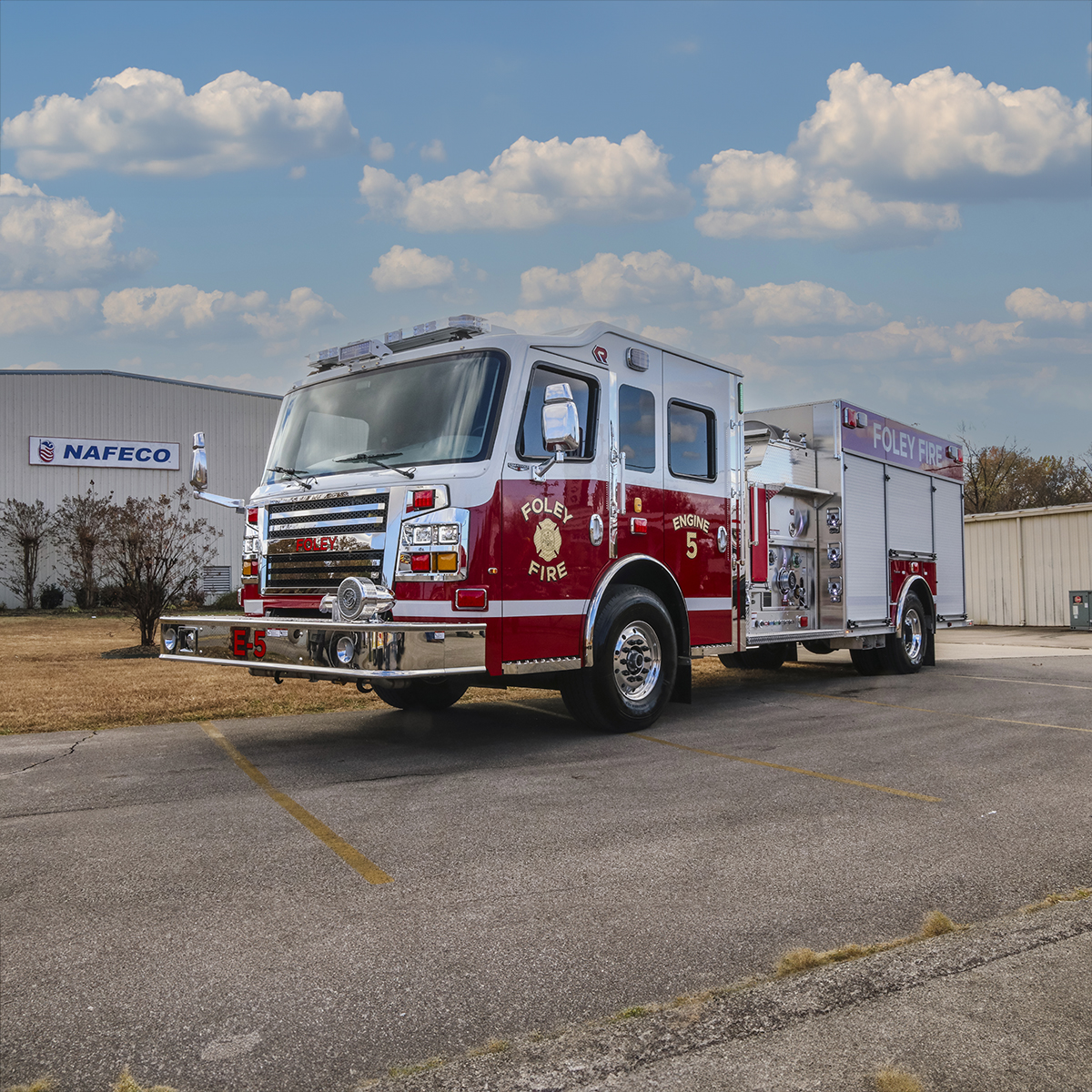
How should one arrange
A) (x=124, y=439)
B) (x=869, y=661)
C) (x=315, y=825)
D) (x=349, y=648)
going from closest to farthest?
(x=315, y=825) → (x=349, y=648) → (x=869, y=661) → (x=124, y=439)

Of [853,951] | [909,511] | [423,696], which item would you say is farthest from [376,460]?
[909,511]

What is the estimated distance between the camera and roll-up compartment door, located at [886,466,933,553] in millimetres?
11750

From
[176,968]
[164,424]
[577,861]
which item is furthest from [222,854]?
[164,424]

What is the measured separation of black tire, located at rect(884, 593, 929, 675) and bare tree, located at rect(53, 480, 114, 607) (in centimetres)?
2198

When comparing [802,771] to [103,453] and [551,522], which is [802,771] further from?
[103,453]

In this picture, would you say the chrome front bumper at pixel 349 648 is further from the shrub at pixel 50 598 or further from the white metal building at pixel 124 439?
the shrub at pixel 50 598

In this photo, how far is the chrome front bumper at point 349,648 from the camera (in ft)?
19.0

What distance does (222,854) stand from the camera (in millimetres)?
4324

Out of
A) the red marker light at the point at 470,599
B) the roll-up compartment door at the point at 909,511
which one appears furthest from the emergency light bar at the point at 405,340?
→ the roll-up compartment door at the point at 909,511

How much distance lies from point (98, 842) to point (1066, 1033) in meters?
3.87

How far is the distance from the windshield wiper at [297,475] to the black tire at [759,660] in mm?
7058

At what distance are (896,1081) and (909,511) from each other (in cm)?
1054

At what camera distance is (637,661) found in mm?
7551

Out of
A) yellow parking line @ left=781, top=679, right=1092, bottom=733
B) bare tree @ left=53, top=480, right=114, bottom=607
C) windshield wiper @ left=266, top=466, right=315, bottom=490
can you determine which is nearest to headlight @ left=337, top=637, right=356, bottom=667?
windshield wiper @ left=266, top=466, right=315, bottom=490
